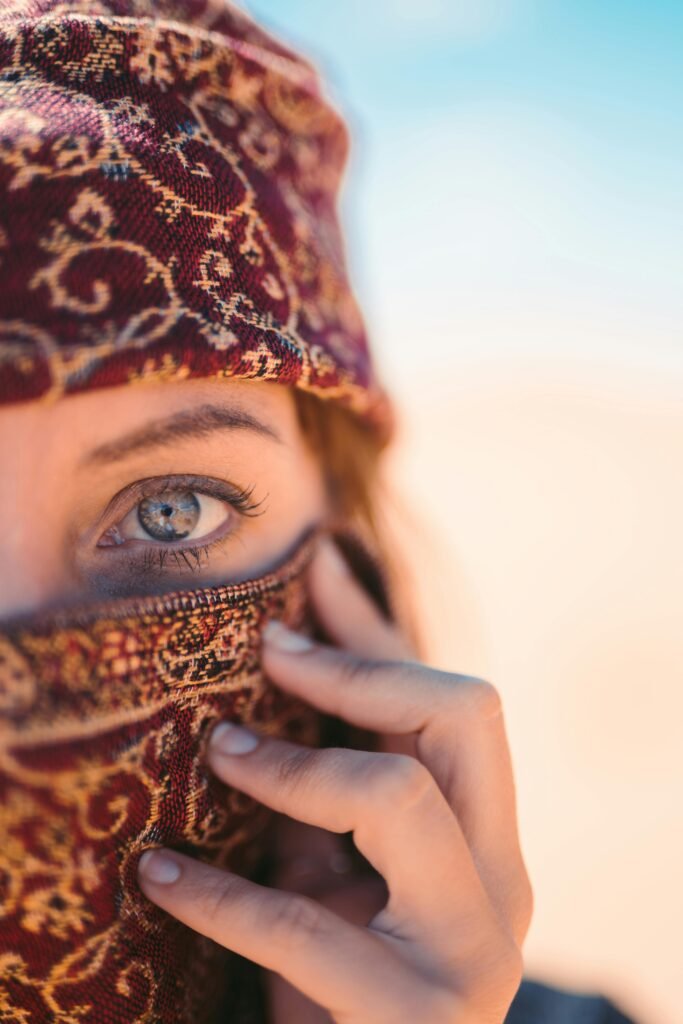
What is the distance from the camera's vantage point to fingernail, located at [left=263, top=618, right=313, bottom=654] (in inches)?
41.6

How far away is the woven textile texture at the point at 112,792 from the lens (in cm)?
76

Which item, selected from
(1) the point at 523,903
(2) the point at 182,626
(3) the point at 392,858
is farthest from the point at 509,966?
(2) the point at 182,626

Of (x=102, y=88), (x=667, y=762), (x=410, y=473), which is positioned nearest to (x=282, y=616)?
(x=102, y=88)

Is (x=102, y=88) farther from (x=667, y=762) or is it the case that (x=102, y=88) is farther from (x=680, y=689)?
(x=680, y=689)

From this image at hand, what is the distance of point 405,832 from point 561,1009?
0.79 metres

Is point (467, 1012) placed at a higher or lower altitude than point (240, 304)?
lower

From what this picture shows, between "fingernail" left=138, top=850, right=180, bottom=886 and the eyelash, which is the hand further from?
the eyelash

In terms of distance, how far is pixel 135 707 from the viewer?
2.74 ft

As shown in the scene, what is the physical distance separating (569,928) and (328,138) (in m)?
3.20

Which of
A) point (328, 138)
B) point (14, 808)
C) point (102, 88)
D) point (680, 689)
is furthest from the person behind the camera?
point (680, 689)

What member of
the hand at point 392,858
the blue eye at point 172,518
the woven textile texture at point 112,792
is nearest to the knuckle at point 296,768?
the hand at point 392,858

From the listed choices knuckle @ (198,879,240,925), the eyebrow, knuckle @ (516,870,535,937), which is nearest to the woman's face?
the eyebrow

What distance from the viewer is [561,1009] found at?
1.32 meters

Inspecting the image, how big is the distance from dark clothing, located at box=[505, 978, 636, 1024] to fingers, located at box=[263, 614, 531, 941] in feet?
1.62
